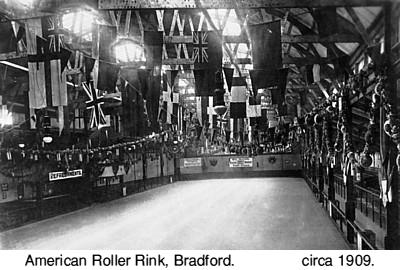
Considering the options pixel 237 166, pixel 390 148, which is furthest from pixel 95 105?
pixel 237 166

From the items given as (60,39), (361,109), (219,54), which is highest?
(60,39)

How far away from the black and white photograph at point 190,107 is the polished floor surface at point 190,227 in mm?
66

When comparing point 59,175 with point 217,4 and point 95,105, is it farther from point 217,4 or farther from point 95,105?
point 217,4

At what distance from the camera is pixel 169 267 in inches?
141

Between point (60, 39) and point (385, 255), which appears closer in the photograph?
point (385, 255)

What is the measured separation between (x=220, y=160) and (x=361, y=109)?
16.8 meters

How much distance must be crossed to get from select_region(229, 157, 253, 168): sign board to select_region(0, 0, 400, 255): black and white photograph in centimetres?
812

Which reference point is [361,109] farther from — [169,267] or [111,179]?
[111,179]

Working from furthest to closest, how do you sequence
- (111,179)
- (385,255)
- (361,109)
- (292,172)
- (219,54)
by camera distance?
1. (292,172)
2. (111,179)
3. (361,109)
4. (219,54)
5. (385,255)

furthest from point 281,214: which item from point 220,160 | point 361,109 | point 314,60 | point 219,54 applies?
point 220,160

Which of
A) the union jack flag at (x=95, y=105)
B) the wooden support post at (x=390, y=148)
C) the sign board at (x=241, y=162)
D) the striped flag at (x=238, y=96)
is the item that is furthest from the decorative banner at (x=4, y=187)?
the sign board at (x=241, y=162)

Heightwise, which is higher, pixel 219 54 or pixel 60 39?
pixel 60 39

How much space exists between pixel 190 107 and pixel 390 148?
1343 cm

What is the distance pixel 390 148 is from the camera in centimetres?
425
